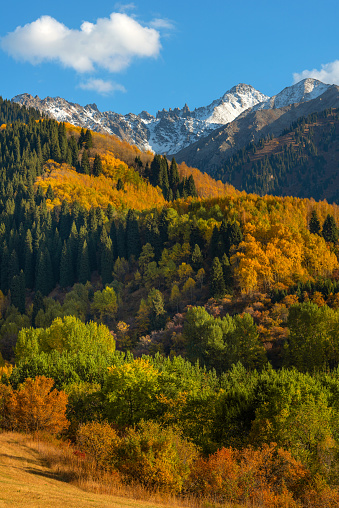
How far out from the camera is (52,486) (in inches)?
1374

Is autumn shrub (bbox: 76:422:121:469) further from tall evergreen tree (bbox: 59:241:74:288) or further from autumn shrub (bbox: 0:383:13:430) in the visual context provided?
tall evergreen tree (bbox: 59:241:74:288)

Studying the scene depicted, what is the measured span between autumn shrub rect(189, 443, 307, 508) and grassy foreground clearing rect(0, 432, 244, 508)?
220cm

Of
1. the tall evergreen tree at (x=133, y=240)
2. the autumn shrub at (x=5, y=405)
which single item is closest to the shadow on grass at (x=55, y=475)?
the autumn shrub at (x=5, y=405)

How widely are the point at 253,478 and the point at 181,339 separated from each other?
62787 millimetres

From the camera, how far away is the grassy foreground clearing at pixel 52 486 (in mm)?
29181

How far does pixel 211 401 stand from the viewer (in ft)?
178

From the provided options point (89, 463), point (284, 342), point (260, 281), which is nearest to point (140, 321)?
point (260, 281)

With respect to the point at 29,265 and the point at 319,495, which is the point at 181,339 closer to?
the point at 319,495

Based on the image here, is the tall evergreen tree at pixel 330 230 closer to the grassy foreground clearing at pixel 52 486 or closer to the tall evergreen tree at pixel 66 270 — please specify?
the tall evergreen tree at pixel 66 270

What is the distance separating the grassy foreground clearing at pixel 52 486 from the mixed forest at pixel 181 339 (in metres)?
2.12

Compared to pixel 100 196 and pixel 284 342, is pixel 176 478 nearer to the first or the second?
pixel 284 342

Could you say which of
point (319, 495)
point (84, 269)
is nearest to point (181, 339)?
point (319, 495)

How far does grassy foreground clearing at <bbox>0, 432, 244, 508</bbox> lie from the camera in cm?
2918

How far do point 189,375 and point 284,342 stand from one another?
3432cm
